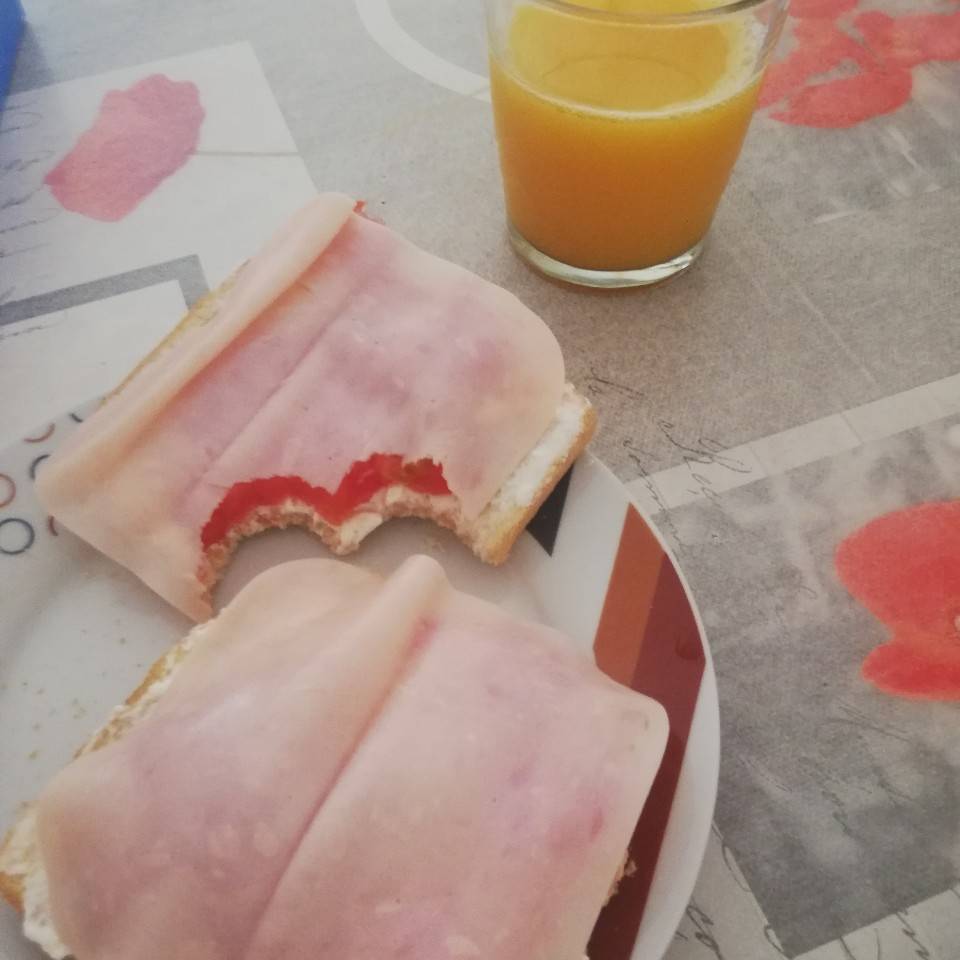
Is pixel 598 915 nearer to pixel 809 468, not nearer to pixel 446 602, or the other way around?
pixel 446 602

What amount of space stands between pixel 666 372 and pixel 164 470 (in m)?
0.61

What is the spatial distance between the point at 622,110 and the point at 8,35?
1.06 meters

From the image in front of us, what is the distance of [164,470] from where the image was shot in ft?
2.92

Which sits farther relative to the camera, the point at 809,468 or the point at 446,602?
the point at 809,468

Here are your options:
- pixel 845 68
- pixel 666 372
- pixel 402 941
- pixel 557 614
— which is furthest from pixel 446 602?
pixel 845 68

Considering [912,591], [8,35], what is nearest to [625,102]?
[912,591]

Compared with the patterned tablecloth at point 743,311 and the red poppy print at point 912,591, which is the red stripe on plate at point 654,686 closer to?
the patterned tablecloth at point 743,311

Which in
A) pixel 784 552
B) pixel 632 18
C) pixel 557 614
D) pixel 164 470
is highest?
pixel 632 18

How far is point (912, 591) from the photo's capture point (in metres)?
1.00

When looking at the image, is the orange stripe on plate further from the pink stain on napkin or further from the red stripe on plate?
the pink stain on napkin

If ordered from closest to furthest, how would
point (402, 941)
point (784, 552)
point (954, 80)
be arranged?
point (402, 941) → point (784, 552) → point (954, 80)

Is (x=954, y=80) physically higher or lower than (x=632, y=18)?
lower

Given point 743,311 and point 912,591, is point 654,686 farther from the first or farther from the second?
point 743,311

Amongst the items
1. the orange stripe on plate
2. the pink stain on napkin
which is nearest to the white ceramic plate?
the orange stripe on plate
